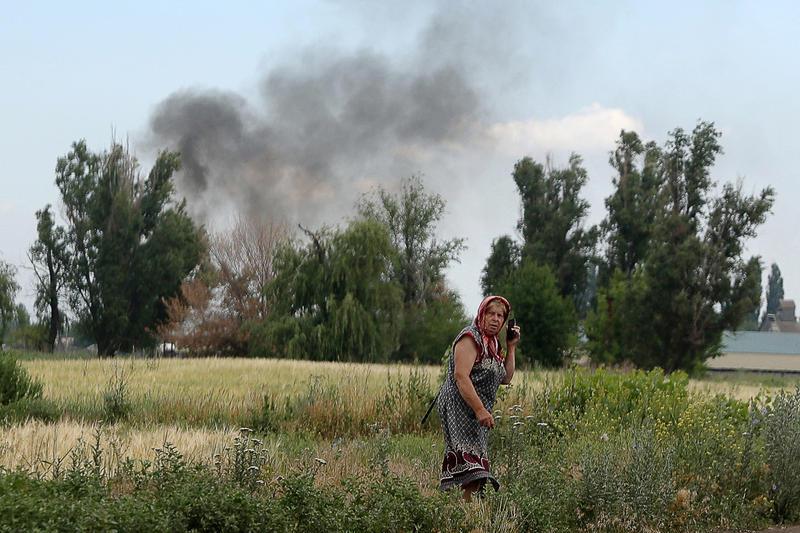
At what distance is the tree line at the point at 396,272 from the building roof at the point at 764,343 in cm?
2672

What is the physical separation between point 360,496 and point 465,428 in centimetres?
147

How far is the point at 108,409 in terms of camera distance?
1434cm

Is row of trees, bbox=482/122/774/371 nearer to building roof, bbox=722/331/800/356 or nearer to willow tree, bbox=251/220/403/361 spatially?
willow tree, bbox=251/220/403/361

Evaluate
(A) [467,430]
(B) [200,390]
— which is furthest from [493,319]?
(B) [200,390]

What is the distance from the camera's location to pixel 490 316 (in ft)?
27.8

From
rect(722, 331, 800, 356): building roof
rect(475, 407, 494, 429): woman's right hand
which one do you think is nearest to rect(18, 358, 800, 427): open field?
rect(475, 407, 494, 429): woman's right hand

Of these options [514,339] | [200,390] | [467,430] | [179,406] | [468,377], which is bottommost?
[179,406]

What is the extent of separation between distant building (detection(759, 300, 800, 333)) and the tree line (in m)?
53.4

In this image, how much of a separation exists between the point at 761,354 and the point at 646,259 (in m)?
38.4

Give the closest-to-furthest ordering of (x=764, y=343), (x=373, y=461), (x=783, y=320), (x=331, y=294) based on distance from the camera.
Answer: (x=373, y=461) → (x=331, y=294) → (x=764, y=343) → (x=783, y=320)

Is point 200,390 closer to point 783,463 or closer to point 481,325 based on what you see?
point 481,325

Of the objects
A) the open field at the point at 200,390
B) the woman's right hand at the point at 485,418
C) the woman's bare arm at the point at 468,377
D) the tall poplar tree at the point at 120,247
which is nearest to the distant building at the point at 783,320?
the tall poplar tree at the point at 120,247

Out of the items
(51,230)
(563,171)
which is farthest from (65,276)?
(563,171)

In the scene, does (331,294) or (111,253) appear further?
(111,253)
